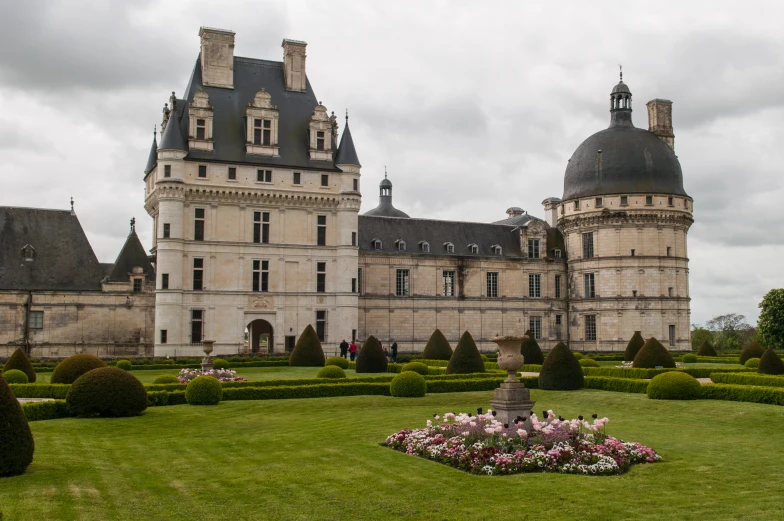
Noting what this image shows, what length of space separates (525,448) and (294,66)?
44.0 meters

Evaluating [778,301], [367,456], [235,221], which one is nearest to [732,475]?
[367,456]

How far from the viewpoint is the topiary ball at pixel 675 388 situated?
24234 millimetres

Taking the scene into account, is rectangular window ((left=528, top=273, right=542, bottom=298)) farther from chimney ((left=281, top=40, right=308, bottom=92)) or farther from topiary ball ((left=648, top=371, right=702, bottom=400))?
topiary ball ((left=648, top=371, right=702, bottom=400))

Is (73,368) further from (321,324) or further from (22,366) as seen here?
(321,324)

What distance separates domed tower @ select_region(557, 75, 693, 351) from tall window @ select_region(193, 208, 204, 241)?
1121 inches

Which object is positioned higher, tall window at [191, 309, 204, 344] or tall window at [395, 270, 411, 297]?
tall window at [395, 270, 411, 297]

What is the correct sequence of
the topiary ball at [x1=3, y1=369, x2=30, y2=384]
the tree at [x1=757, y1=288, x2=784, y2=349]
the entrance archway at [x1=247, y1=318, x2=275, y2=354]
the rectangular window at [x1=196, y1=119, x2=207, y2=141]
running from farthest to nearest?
the tree at [x1=757, y1=288, x2=784, y2=349]
the entrance archway at [x1=247, y1=318, x2=275, y2=354]
the rectangular window at [x1=196, y1=119, x2=207, y2=141]
the topiary ball at [x1=3, y1=369, x2=30, y2=384]

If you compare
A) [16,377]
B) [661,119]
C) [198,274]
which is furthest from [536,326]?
[16,377]

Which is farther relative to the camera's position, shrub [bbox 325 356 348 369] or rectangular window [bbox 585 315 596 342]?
rectangular window [bbox 585 315 596 342]

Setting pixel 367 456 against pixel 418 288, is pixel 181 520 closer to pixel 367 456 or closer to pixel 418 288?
pixel 367 456

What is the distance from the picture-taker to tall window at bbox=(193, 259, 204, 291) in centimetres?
4803

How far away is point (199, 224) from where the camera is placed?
4847cm

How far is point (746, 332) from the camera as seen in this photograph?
9544 centimetres

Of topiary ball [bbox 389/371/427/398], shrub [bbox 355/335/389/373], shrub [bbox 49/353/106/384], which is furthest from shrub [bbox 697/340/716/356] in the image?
shrub [bbox 49/353/106/384]
